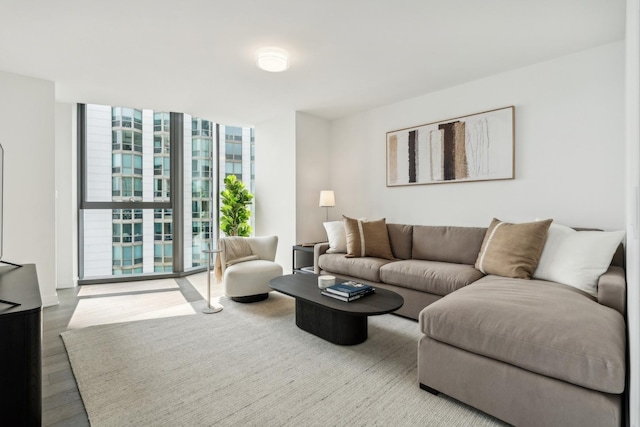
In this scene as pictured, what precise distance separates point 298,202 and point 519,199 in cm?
270

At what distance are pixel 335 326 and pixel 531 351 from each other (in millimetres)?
1355

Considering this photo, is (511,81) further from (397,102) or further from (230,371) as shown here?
(230,371)

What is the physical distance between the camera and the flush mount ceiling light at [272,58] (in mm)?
2773

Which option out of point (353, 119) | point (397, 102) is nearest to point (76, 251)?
point (353, 119)

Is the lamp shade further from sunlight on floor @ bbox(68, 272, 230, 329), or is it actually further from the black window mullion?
the black window mullion

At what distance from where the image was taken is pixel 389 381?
1963 millimetres

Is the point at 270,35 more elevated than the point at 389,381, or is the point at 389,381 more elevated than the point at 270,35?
the point at 270,35

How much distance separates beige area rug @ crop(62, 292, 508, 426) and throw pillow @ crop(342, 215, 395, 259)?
0.92 metres

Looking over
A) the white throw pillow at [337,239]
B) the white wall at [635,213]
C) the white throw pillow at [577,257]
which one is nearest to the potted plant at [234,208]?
A: the white throw pillow at [337,239]

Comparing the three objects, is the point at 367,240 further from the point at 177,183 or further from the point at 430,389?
the point at 177,183

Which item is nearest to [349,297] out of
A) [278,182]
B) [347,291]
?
[347,291]

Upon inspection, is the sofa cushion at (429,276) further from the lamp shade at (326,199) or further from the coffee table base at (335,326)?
the lamp shade at (326,199)

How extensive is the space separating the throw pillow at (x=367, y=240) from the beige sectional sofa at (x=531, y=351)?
1484 mm

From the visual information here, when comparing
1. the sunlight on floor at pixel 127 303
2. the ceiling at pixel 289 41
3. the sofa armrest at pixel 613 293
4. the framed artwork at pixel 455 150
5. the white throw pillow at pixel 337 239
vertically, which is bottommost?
the sunlight on floor at pixel 127 303
